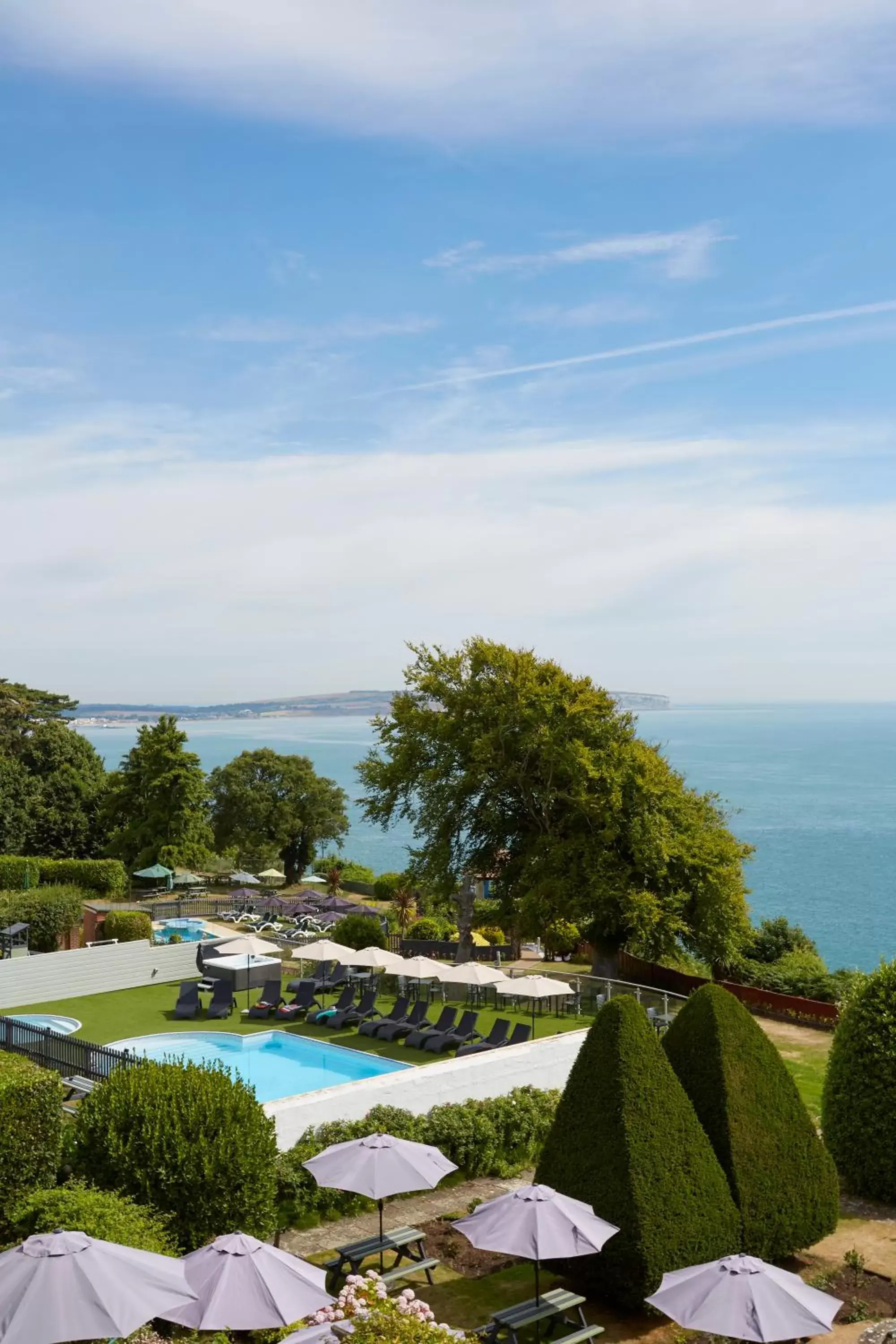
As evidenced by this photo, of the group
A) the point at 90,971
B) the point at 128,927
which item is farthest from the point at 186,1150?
the point at 128,927

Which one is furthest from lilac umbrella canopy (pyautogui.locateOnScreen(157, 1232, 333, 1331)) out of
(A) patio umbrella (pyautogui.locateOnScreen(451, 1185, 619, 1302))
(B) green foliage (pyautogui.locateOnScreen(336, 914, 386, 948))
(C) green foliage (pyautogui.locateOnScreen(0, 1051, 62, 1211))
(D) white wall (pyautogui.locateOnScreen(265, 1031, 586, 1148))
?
(B) green foliage (pyautogui.locateOnScreen(336, 914, 386, 948))

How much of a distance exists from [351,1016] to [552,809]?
46.7 ft

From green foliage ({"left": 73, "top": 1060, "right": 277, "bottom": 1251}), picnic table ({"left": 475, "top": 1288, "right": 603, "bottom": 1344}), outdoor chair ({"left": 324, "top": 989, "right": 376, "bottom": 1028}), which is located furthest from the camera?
outdoor chair ({"left": 324, "top": 989, "right": 376, "bottom": 1028})

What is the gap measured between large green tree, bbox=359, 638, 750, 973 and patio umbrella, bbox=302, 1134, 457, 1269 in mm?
21408

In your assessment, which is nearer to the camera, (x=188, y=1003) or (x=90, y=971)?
(x=188, y=1003)

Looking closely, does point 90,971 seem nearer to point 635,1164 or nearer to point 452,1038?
point 452,1038

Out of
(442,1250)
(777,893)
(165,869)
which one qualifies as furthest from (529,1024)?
(777,893)

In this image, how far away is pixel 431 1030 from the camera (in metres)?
26.5

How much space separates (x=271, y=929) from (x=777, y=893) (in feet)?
255

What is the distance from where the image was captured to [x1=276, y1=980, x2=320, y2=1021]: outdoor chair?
28.9 m

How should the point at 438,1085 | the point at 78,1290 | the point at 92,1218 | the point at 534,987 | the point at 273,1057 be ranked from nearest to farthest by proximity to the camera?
the point at 78,1290 < the point at 92,1218 < the point at 438,1085 < the point at 273,1057 < the point at 534,987

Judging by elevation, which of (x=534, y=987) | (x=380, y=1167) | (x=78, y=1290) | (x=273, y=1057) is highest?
(x=78, y=1290)

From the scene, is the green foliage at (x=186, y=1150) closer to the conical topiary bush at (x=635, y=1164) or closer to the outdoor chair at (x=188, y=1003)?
the conical topiary bush at (x=635, y=1164)

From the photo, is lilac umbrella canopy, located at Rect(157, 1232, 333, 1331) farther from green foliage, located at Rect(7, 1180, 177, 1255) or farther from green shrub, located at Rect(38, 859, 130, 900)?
green shrub, located at Rect(38, 859, 130, 900)
